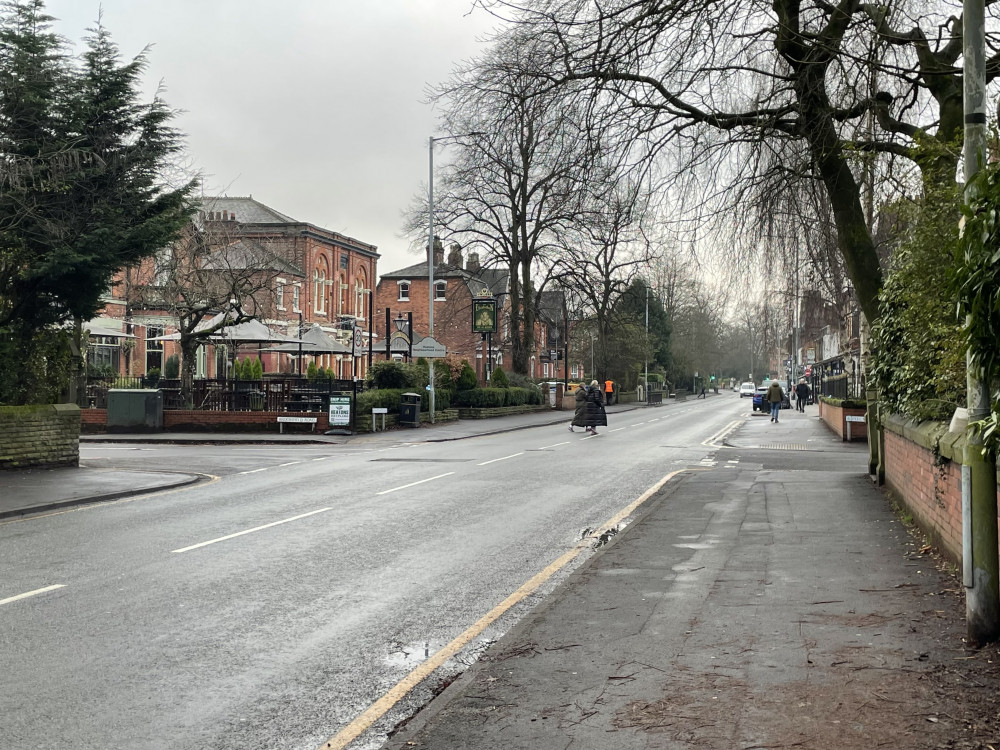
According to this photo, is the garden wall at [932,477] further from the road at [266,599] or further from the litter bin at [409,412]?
the litter bin at [409,412]

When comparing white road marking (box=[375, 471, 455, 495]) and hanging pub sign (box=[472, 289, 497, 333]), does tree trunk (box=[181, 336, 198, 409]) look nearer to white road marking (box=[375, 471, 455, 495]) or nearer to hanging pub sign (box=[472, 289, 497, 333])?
hanging pub sign (box=[472, 289, 497, 333])

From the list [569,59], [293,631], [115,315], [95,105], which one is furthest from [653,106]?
[115,315]

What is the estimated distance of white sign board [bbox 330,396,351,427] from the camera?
102ft

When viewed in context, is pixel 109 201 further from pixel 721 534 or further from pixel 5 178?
pixel 721 534

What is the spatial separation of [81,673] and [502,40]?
9912 millimetres

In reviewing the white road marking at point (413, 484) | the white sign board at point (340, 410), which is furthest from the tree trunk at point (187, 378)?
the white road marking at point (413, 484)

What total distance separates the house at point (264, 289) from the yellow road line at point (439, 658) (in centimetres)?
2895

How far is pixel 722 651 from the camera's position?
19.5 feet

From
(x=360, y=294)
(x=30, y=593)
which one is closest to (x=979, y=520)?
(x=30, y=593)

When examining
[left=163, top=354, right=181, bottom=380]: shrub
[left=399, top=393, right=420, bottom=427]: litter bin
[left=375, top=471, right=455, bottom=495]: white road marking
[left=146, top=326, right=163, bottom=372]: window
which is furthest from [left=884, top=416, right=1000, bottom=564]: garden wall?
[left=146, top=326, right=163, bottom=372]: window

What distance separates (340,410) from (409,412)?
442cm

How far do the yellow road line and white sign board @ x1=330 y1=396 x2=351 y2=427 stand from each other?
2085 centimetres

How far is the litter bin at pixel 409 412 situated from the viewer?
35125mm

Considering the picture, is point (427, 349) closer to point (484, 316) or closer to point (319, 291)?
point (484, 316)
